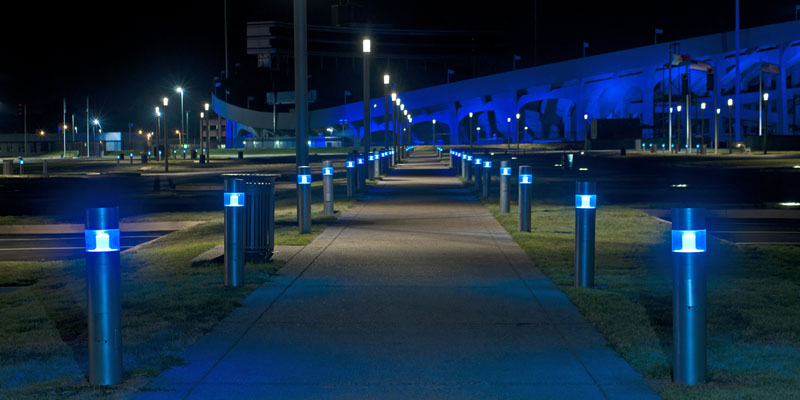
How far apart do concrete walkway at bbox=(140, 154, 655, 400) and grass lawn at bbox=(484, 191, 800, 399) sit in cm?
26

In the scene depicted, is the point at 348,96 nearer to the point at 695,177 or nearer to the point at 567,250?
the point at 695,177

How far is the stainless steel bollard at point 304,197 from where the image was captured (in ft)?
51.6

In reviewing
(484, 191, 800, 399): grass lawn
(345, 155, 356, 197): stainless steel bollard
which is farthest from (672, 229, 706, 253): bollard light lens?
(345, 155, 356, 197): stainless steel bollard

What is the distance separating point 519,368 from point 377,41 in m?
189

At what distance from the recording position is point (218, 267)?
1157cm

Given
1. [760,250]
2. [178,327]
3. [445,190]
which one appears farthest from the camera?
[445,190]

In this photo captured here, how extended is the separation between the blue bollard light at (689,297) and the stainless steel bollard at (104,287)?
11.9 feet

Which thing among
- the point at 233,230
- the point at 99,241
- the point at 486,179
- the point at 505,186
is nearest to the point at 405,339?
the point at 99,241

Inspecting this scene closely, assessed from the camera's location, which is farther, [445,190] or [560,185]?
[560,185]

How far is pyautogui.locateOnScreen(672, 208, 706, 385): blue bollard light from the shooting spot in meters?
6.02

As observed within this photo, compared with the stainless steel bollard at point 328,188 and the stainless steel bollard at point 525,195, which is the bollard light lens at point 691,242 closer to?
the stainless steel bollard at point 525,195

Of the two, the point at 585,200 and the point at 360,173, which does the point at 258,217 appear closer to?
the point at 585,200

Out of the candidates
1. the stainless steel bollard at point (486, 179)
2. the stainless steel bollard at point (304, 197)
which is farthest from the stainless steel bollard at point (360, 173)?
the stainless steel bollard at point (304, 197)

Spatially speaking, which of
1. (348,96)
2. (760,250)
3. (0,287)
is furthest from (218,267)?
(348,96)
